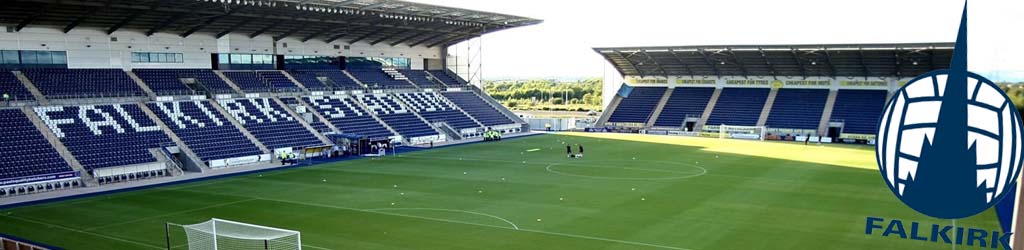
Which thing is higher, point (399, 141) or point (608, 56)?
point (608, 56)

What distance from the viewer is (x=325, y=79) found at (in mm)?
52156

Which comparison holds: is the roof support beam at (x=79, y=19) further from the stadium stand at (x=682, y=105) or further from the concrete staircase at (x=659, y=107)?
the stadium stand at (x=682, y=105)

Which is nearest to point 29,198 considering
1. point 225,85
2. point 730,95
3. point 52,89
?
point 52,89

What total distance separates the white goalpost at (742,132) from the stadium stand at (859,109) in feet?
19.1

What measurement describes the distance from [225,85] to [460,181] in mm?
23765

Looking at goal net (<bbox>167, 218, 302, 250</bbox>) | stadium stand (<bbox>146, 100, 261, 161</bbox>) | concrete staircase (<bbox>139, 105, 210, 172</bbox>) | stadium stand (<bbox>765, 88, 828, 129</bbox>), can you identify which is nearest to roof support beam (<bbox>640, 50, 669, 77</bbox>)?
stadium stand (<bbox>765, 88, 828, 129</bbox>)

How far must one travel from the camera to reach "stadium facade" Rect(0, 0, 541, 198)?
32219 millimetres

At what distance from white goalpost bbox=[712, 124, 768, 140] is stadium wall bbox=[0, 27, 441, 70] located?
31.3 m

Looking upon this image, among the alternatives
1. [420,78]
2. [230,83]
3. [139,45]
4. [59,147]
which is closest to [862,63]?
[420,78]

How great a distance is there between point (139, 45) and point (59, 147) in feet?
41.1

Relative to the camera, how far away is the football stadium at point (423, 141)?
696 inches

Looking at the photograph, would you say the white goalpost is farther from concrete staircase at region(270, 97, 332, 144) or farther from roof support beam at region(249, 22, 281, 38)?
roof support beam at region(249, 22, 281, 38)

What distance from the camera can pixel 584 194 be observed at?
25125 mm

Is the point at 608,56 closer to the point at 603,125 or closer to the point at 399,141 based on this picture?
the point at 603,125
